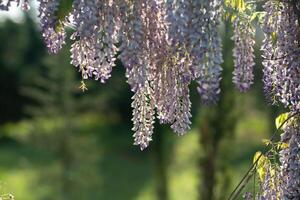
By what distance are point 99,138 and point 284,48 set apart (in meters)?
37.6

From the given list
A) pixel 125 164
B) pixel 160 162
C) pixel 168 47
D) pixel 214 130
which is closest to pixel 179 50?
Result: pixel 168 47

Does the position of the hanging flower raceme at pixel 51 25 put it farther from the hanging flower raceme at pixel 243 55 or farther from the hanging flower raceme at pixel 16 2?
the hanging flower raceme at pixel 243 55

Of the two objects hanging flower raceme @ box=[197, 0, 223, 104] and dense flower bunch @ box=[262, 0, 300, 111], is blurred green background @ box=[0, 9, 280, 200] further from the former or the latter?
hanging flower raceme @ box=[197, 0, 223, 104]

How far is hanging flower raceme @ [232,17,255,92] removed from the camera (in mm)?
4262

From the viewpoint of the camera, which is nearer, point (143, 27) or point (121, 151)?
point (143, 27)

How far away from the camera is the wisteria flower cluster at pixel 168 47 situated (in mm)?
3680

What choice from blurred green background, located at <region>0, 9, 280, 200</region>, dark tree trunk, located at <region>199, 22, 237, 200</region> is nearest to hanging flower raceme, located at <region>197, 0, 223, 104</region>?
blurred green background, located at <region>0, 9, 280, 200</region>

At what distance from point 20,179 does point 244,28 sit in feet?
99.5

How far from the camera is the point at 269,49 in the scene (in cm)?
443

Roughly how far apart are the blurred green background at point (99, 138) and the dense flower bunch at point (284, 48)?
0.97 ft

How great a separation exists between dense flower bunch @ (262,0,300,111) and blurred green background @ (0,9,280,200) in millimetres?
296

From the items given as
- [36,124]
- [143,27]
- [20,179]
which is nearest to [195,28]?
[143,27]

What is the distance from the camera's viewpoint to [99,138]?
1639 inches

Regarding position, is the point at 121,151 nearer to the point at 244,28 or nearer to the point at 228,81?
the point at 228,81
